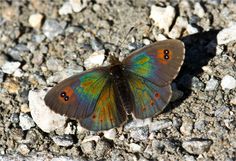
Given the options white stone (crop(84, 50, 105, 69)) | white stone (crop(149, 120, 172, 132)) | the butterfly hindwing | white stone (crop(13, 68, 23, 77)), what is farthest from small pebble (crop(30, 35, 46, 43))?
white stone (crop(149, 120, 172, 132))

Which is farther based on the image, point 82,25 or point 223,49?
point 82,25

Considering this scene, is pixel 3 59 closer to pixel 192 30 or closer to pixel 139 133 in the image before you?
pixel 139 133

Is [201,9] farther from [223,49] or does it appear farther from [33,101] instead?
[33,101]

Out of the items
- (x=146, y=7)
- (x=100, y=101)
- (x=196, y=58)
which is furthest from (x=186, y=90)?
(x=146, y=7)

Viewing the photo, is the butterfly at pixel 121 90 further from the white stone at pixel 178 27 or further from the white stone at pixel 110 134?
the white stone at pixel 178 27

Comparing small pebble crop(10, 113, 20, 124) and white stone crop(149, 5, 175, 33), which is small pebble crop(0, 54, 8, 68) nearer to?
small pebble crop(10, 113, 20, 124)

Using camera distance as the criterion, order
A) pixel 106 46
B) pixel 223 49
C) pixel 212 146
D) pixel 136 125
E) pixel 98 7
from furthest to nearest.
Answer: pixel 98 7, pixel 106 46, pixel 223 49, pixel 136 125, pixel 212 146

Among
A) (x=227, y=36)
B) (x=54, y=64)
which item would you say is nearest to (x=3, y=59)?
(x=54, y=64)
